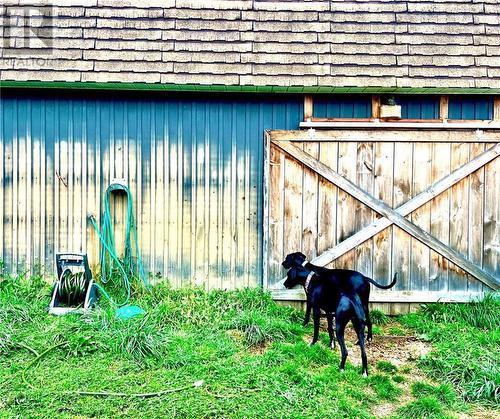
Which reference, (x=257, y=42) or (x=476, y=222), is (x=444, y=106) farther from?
(x=257, y=42)

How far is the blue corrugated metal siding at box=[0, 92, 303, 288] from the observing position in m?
5.45

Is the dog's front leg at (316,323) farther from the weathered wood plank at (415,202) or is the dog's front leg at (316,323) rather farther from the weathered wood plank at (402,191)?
the weathered wood plank at (402,191)

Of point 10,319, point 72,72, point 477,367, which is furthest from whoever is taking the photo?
point 72,72

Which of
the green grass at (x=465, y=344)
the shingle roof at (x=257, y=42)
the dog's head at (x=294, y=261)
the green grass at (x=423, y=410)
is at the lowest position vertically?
the green grass at (x=423, y=410)

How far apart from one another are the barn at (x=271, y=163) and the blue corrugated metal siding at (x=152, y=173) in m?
0.02

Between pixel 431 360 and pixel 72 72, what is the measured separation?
4.87 meters

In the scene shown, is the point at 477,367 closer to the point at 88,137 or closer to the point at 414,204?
the point at 414,204

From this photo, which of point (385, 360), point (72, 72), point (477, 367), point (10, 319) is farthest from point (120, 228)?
point (477, 367)

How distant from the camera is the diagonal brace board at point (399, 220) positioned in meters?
5.43

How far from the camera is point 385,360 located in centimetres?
433

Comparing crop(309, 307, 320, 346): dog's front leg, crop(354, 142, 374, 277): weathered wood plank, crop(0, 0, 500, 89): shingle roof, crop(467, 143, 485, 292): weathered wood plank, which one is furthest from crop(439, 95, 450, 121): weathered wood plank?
crop(309, 307, 320, 346): dog's front leg

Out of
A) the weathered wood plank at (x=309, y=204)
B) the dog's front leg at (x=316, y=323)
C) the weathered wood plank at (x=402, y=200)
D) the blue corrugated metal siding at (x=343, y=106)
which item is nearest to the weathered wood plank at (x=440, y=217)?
the weathered wood plank at (x=402, y=200)

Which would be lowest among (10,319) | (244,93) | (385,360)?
(385,360)

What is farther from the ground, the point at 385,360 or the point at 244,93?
the point at 244,93
